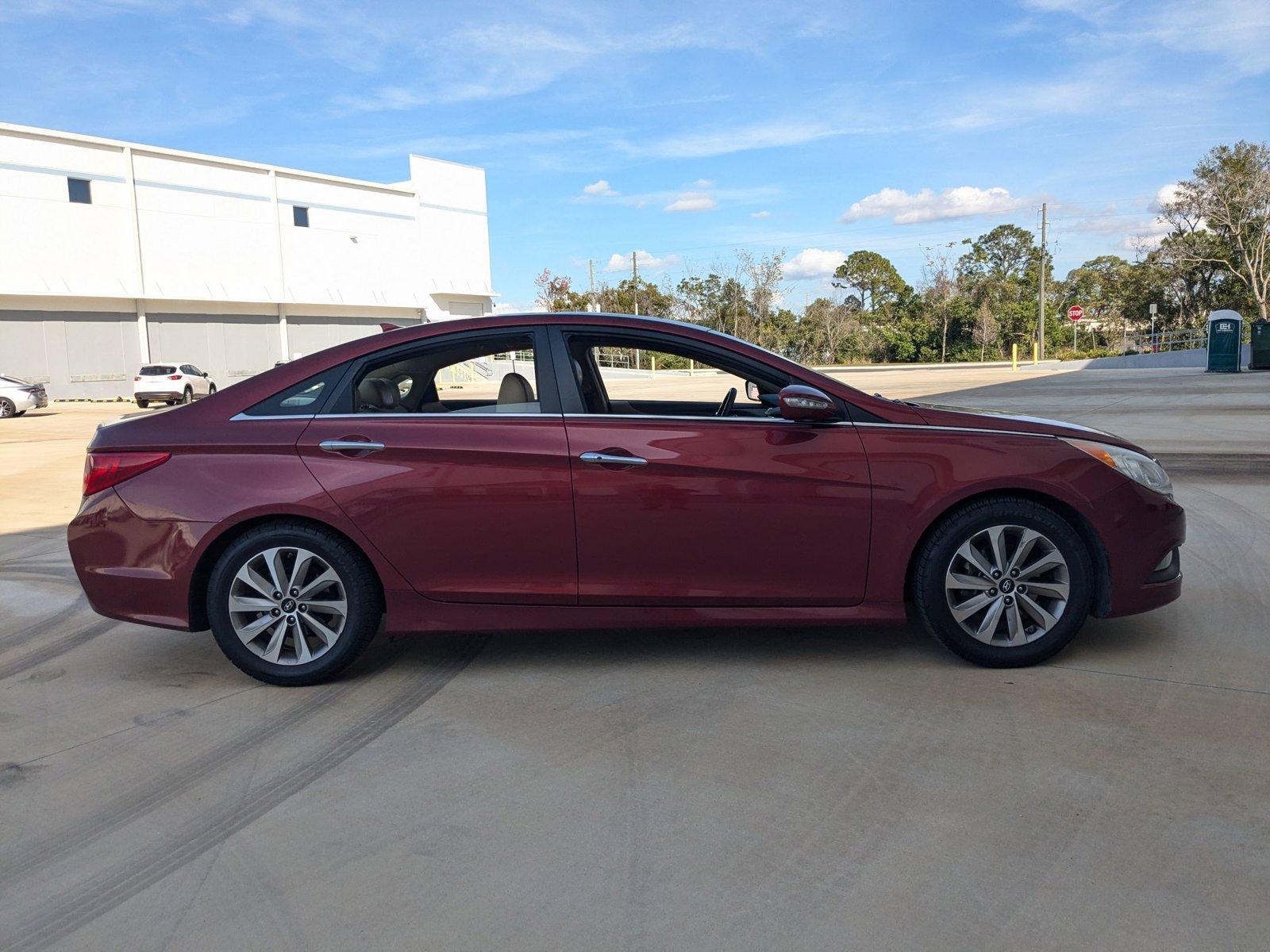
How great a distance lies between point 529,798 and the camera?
3.41 metres

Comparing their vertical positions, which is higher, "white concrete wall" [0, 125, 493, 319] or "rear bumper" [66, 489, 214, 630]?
"white concrete wall" [0, 125, 493, 319]

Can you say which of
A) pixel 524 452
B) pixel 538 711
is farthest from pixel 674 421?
pixel 538 711

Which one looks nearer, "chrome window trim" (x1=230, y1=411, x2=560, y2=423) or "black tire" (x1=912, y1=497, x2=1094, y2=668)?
"black tire" (x1=912, y1=497, x2=1094, y2=668)

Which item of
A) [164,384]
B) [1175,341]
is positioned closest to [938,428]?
[164,384]

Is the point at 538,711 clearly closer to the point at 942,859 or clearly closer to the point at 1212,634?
the point at 942,859

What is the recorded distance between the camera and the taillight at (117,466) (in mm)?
4574

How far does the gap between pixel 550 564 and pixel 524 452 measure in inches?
19.5

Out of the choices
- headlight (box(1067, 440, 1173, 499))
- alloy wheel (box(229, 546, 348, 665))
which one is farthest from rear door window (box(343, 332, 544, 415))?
headlight (box(1067, 440, 1173, 499))

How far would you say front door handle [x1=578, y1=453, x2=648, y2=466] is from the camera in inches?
174

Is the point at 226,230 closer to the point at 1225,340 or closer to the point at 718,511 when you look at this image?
the point at 1225,340

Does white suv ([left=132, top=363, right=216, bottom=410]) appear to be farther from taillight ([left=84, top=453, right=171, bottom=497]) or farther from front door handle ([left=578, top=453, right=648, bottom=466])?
front door handle ([left=578, top=453, right=648, bottom=466])

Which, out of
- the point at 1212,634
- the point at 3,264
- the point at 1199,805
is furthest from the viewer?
the point at 3,264

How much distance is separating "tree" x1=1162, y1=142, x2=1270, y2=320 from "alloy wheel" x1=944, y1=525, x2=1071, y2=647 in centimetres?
5226

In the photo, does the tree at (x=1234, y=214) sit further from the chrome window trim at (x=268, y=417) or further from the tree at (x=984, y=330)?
the chrome window trim at (x=268, y=417)
